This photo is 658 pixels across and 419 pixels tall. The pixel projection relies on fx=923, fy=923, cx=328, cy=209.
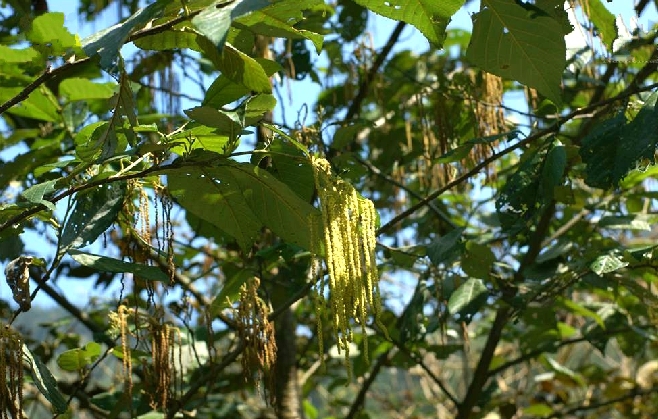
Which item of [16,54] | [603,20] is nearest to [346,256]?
[16,54]

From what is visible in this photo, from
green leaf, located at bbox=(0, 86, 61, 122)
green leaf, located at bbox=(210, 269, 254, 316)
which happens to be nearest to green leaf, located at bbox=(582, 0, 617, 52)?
green leaf, located at bbox=(210, 269, 254, 316)

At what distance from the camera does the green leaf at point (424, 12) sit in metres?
1.08

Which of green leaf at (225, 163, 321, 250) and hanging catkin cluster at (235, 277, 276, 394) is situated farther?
hanging catkin cluster at (235, 277, 276, 394)

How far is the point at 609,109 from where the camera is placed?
5.09ft

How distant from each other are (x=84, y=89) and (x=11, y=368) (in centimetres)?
74

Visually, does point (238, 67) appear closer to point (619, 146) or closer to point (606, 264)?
point (619, 146)

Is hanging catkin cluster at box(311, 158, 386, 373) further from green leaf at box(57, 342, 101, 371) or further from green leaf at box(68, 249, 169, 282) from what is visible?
green leaf at box(57, 342, 101, 371)

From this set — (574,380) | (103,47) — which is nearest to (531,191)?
(103,47)

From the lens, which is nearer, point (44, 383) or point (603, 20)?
point (44, 383)

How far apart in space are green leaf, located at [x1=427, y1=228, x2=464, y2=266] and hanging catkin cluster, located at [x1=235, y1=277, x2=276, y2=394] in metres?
0.32

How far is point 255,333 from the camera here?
4.59 feet

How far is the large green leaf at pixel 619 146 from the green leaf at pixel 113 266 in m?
0.65

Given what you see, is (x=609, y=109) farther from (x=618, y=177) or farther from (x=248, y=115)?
(x=248, y=115)

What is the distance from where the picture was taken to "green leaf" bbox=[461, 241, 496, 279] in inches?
69.4
